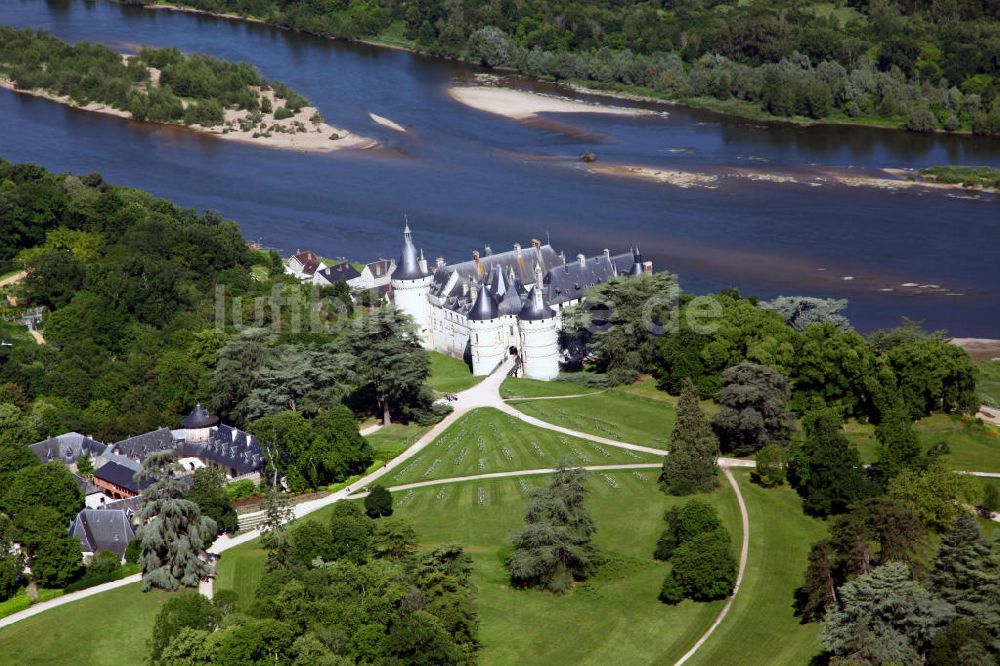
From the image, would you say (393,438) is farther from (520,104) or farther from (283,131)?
(520,104)

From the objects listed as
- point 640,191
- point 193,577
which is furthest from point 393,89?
point 193,577

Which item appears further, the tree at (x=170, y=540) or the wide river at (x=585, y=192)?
the wide river at (x=585, y=192)

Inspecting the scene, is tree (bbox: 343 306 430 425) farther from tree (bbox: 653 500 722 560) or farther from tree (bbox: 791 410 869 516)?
tree (bbox: 791 410 869 516)

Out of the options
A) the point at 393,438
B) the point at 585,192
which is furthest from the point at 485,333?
the point at 585,192

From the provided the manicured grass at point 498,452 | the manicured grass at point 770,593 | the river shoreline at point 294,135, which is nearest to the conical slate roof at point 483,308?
the manicured grass at point 498,452

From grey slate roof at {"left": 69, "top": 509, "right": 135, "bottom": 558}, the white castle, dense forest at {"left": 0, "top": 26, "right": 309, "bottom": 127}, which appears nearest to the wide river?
dense forest at {"left": 0, "top": 26, "right": 309, "bottom": 127}

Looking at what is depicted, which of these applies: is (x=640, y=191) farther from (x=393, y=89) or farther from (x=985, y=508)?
(x=985, y=508)

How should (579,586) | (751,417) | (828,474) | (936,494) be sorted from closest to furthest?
(579,586), (936,494), (828,474), (751,417)

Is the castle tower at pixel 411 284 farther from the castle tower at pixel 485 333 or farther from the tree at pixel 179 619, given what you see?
the tree at pixel 179 619
